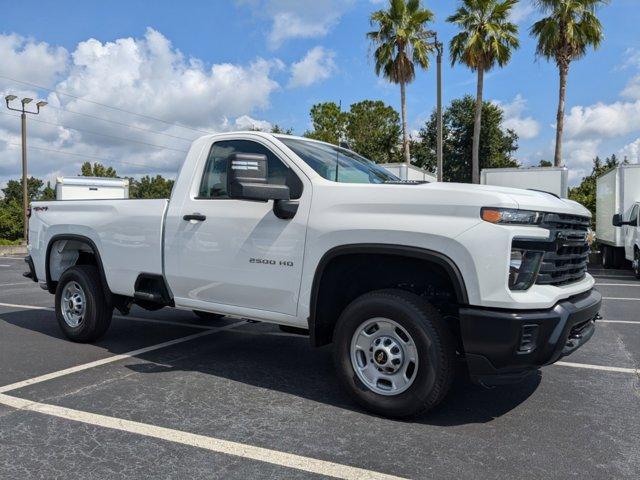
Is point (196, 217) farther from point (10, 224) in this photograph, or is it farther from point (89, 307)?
point (10, 224)

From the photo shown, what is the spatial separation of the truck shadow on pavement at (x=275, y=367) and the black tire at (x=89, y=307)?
14cm

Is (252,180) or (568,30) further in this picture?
(568,30)

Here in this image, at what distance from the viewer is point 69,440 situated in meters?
3.49

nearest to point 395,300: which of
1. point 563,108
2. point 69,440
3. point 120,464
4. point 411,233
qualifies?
point 411,233

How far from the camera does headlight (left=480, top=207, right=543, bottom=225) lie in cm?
346

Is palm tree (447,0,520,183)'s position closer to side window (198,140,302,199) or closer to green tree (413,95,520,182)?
green tree (413,95,520,182)

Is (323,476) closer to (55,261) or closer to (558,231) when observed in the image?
(558,231)

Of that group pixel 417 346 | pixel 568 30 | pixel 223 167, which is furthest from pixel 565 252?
pixel 568 30

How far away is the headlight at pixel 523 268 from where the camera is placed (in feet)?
11.4

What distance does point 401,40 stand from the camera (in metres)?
26.6

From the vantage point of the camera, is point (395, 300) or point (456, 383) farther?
point (456, 383)

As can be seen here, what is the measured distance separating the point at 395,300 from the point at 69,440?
219 centimetres

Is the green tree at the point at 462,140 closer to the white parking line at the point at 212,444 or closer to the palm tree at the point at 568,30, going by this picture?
the palm tree at the point at 568,30

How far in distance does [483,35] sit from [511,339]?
2404 cm
